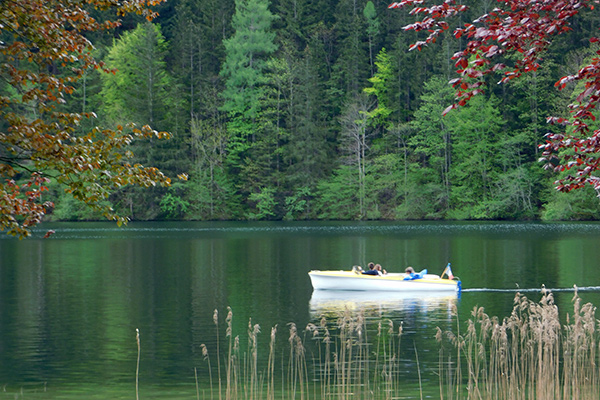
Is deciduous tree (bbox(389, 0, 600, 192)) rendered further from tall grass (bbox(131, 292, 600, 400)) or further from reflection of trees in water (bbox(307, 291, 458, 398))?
reflection of trees in water (bbox(307, 291, 458, 398))

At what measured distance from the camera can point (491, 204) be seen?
268 feet

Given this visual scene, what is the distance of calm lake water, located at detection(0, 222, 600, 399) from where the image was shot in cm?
1911

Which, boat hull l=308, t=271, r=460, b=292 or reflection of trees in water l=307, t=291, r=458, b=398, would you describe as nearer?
reflection of trees in water l=307, t=291, r=458, b=398

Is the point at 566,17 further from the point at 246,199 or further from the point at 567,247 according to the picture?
the point at 246,199

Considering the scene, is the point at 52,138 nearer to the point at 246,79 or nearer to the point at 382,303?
the point at 382,303

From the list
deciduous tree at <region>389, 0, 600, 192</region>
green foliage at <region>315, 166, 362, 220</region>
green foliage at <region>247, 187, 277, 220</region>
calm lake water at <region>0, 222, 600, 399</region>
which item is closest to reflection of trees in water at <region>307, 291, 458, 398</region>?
calm lake water at <region>0, 222, 600, 399</region>

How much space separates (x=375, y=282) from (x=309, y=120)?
56.0m

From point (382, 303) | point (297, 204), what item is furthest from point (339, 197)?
point (382, 303)

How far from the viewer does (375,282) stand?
35000 millimetres

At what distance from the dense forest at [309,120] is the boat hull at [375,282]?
160 ft

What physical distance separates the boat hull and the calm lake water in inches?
25.5

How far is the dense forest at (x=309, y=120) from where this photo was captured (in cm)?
8438

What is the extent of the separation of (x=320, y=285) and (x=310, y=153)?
2200 inches

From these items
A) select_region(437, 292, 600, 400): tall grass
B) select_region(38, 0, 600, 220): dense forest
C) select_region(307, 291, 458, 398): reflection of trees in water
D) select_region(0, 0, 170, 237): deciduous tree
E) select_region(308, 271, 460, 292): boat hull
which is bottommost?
select_region(307, 291, 458, 398): reflection of trees in water
